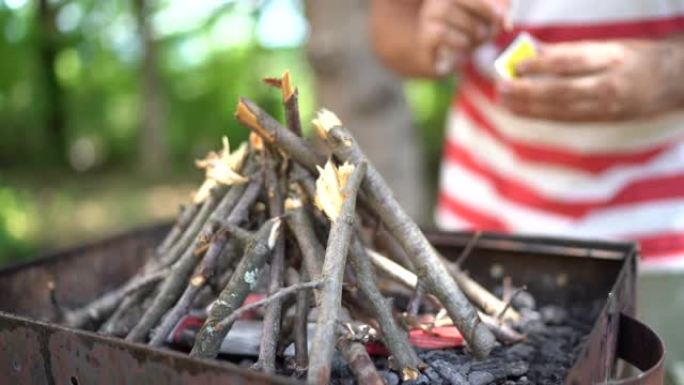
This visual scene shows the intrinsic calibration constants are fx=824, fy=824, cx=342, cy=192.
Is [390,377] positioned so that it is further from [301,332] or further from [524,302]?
[524,302]

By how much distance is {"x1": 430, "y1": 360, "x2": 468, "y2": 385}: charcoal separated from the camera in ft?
2.95

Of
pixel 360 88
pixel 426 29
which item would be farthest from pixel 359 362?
pixel 360 88

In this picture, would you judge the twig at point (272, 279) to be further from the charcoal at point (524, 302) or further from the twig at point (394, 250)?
the charcoal at point (524, 302)

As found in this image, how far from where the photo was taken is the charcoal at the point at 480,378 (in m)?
0.91

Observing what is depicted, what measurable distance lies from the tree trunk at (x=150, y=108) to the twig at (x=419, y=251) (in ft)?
18.6

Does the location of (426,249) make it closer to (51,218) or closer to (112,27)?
(51,218)

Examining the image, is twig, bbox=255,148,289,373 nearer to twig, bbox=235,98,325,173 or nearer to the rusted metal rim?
twig, bbox=235,98,325,173

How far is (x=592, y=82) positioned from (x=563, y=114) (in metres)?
0.07

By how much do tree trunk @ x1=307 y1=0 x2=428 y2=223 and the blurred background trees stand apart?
2116 millimetres

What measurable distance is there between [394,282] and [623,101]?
48 cm

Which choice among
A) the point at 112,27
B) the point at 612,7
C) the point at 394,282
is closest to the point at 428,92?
the point at 112,27

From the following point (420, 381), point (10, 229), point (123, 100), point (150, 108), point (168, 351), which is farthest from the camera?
point (123, 100)

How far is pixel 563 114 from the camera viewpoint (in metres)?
1.32

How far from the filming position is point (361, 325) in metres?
0.90
